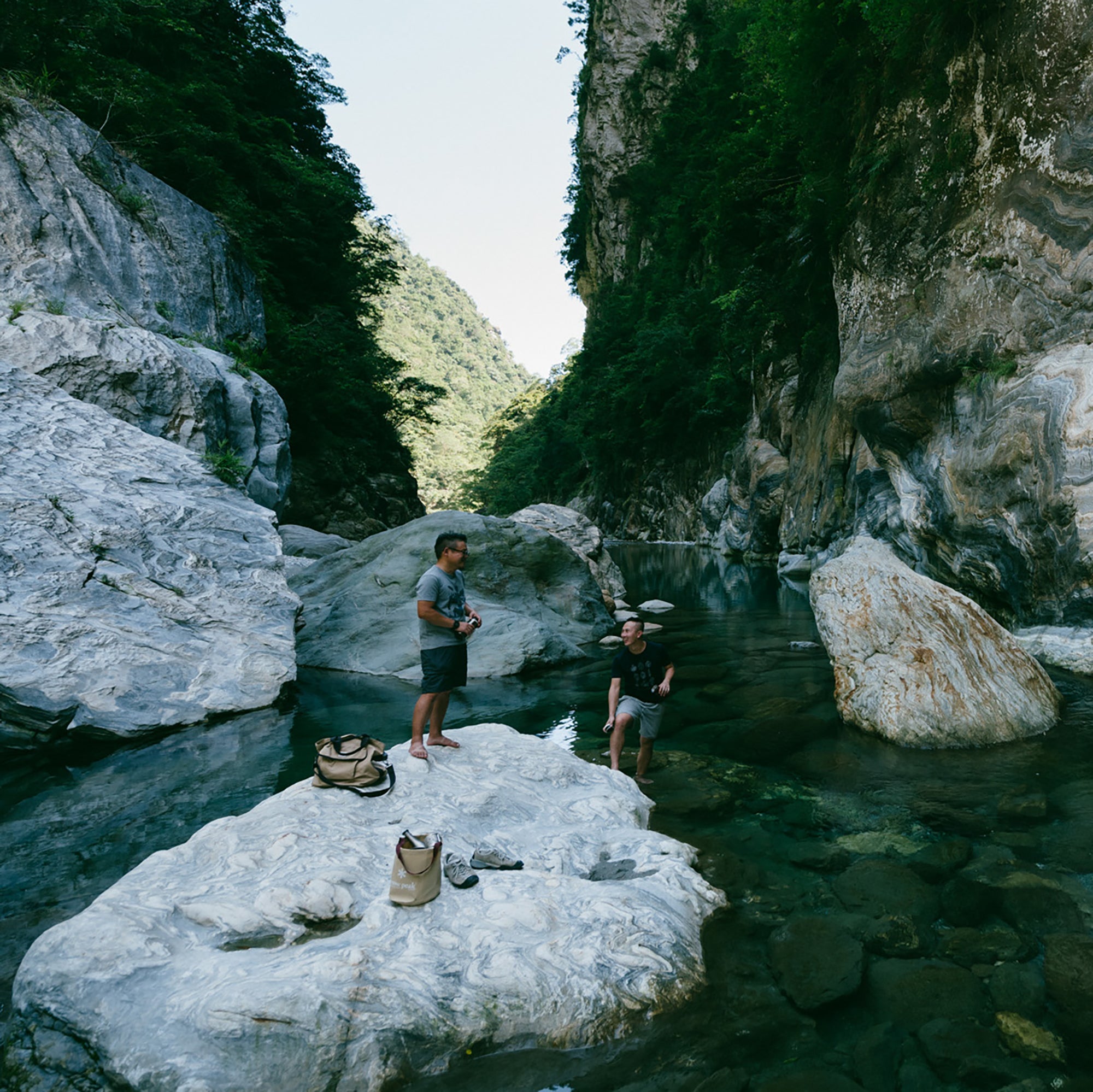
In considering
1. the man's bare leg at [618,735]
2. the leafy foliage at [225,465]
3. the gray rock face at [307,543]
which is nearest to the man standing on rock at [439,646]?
the man's bare leg at [618,735]

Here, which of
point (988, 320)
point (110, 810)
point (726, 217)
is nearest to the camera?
point (110, 810)

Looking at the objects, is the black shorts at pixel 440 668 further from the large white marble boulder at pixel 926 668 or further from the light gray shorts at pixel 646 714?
the large white marble boulder at pixel 926 668

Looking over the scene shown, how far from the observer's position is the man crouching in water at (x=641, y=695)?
18.8ft

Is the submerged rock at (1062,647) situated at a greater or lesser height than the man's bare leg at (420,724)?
greater

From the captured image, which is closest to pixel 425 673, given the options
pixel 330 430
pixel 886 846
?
pixel 886 846

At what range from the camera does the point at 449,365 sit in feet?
328

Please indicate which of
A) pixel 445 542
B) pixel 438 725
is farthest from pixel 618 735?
pixel 445 542

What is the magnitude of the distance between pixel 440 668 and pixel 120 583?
4.62 meters

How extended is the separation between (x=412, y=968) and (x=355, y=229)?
26.8m

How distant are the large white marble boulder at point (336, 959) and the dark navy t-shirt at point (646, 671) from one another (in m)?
1.72

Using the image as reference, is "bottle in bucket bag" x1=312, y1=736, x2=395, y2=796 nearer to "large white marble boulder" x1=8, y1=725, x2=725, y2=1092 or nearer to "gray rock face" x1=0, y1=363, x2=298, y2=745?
"large white marble boulder" x1=8, y1=725, x2=725, y2=1092

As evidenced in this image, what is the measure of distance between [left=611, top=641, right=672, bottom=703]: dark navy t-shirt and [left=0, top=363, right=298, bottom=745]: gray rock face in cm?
415

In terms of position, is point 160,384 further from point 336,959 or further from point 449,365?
point 449,365

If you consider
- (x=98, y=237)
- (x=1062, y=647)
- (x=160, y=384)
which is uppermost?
(x=98, y=237)
